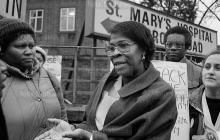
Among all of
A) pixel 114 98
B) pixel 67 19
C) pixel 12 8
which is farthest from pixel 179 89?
pixel 67 19

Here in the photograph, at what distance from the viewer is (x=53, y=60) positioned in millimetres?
6305

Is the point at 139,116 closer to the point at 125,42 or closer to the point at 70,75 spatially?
the point at 125,42

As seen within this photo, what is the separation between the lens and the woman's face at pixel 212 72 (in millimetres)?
2830

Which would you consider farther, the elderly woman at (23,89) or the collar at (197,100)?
the collar at (197,100)

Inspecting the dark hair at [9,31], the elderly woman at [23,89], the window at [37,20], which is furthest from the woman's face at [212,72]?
the window at [37,20]

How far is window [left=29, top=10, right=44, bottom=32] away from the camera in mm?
24938

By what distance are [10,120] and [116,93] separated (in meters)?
0.81

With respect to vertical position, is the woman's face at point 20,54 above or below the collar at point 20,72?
above

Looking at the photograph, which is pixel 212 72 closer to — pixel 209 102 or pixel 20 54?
pixel 209 102

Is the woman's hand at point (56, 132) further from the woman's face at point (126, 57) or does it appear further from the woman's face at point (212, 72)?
the woman's face at point (212, 72)

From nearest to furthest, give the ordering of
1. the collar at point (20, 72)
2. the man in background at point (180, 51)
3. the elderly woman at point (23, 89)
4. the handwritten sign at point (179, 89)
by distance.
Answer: the elderly woman at point (23, 89), the collar at point (20, 72), the handwritten sign at point (179, 89), the man in background at point (180, 51)

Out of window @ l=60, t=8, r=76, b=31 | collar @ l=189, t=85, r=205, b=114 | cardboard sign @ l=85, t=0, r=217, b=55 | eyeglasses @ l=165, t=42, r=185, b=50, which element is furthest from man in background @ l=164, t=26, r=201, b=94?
window @ l=60, t=8, r=76, b=31

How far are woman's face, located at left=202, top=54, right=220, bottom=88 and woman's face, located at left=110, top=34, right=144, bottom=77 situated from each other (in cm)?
101

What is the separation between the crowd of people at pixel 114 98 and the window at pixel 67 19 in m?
21.2
